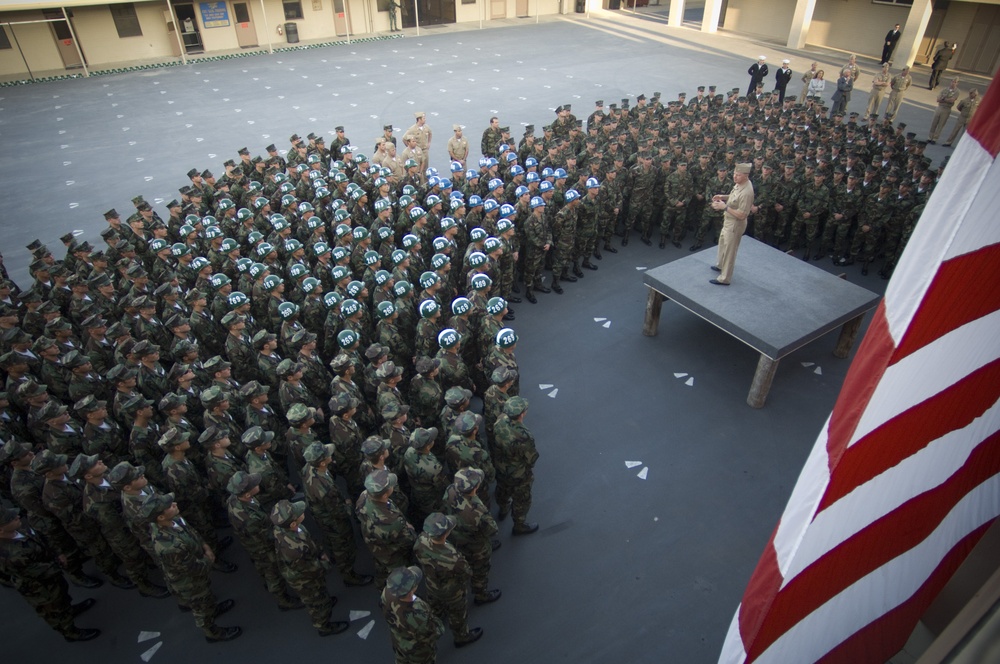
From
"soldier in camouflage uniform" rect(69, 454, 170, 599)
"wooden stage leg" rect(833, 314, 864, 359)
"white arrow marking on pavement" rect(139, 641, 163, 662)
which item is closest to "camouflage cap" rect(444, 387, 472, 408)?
"soldier in camouflage uniform" rect(69, 454, 170, 599)

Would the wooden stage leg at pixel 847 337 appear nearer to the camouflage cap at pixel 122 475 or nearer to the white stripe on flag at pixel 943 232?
the white stripe on flag at pixel 943 232

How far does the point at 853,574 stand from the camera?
2174 mm

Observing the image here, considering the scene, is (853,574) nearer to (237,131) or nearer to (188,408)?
(188,408)

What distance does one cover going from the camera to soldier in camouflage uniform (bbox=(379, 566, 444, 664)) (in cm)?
377

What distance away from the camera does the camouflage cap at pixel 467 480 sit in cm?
449

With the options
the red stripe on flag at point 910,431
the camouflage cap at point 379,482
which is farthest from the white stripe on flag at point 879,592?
the camouflage cap at point 379,482

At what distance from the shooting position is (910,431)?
1.95 m

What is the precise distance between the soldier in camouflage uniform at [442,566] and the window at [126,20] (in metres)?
27.7

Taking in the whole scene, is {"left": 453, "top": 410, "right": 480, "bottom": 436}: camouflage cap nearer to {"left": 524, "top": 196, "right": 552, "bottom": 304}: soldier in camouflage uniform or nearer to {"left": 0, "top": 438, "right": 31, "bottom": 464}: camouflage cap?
{"left": 0, "top": 438, "right": 31, "bottom": 464}: camouflage cap

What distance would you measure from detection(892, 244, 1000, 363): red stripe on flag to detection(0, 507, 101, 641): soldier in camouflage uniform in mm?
5759

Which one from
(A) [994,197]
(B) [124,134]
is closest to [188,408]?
(A) [994,197]

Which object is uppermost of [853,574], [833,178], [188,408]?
→ [853,574]

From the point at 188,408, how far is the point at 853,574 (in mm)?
5801

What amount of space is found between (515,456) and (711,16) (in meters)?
29.0
